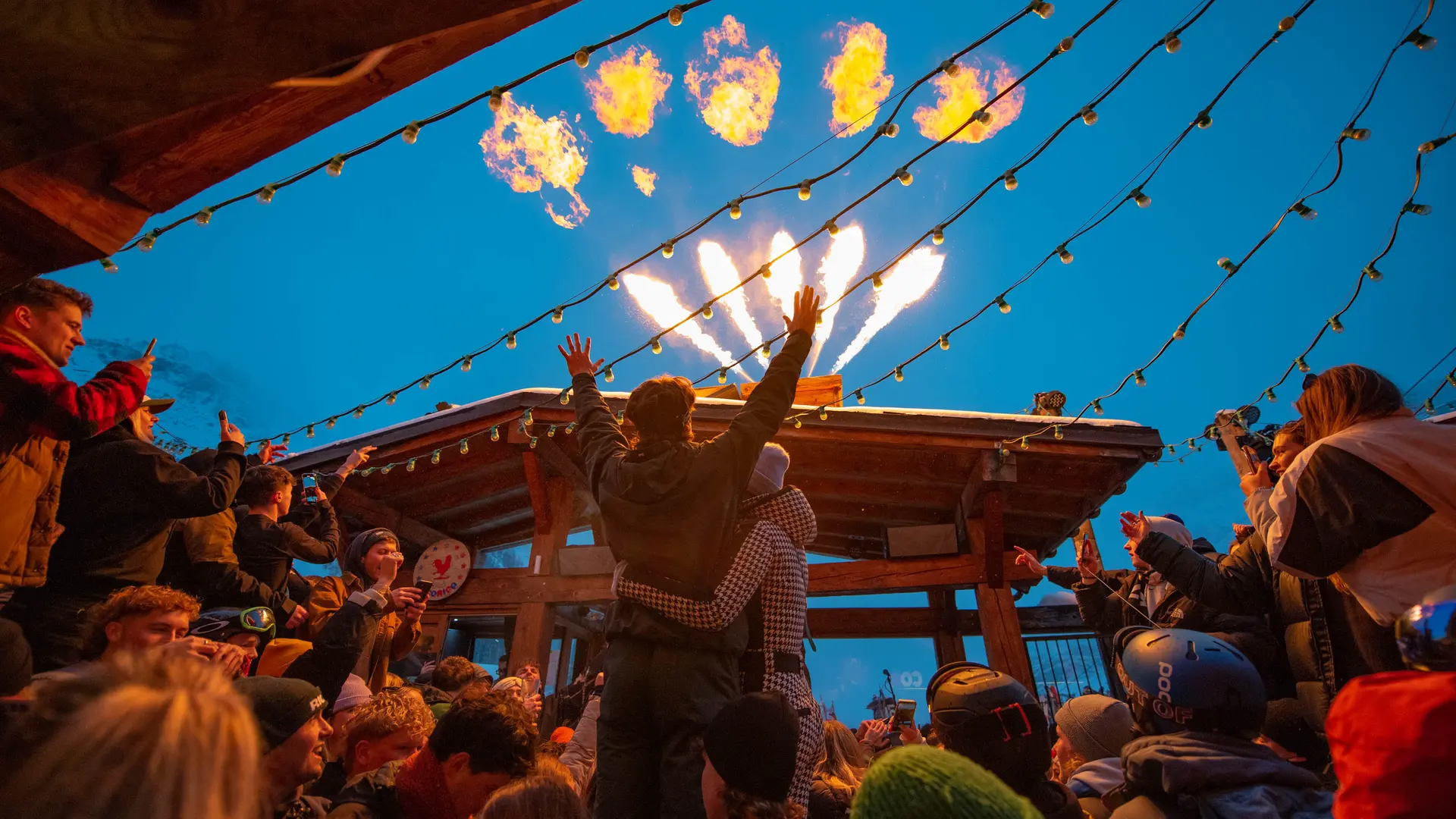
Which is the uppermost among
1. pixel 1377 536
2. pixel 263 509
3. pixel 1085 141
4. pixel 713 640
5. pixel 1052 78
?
pixel 1052 78

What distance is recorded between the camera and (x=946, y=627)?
434 inches

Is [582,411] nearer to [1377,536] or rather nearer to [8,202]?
[8,202]

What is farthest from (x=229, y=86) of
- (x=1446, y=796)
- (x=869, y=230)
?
(x=869, y=230)

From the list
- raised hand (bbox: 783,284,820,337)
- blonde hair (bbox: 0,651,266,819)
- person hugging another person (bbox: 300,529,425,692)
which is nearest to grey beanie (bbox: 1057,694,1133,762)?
raised hand (bbox: 783,284,820,337)

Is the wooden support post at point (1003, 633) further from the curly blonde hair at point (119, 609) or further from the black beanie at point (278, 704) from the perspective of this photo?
the curly blonde hair at point (119, 609)

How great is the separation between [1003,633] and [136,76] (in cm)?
840

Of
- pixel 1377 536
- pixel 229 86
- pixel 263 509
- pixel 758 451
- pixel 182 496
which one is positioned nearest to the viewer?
pixel 229 86

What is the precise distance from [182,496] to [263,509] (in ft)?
4.96

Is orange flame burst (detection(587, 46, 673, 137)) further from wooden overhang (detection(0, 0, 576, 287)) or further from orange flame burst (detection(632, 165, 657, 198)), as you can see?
wooden overhang (detection(0, 0, 576, 287))

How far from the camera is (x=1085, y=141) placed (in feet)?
625

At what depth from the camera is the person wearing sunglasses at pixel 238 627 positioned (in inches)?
128

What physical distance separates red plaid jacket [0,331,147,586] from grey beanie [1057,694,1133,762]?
4.76 m

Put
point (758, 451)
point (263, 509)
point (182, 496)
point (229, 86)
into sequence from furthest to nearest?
point (263, 509)
point (182, 496)
point (758, 451)
point (229, 86)

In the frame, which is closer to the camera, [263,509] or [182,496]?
[182,496]
